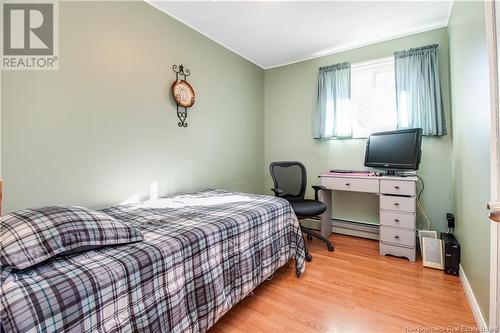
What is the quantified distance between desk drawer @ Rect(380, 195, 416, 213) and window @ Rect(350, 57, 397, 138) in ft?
3.13

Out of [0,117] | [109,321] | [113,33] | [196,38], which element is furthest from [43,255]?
[196,38]

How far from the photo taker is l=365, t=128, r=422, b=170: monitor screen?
248 cm

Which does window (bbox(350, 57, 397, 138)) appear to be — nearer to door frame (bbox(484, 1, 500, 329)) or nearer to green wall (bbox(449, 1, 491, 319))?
green wall (bbox(449, 1, 491, 319))

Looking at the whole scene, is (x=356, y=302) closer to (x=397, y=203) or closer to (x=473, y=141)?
(x=397, y=203)

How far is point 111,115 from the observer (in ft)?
6.36

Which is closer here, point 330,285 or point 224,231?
point 224,231

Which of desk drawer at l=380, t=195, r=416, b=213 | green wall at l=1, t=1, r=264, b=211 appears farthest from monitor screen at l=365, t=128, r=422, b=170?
green wall at l=1, t=1, r=264, b=211

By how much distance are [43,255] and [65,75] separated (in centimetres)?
140

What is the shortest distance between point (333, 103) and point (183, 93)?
1.99 m

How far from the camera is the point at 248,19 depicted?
8.12 feet

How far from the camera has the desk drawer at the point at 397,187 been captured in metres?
2.38

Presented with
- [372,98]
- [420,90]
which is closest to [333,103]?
[372,98]

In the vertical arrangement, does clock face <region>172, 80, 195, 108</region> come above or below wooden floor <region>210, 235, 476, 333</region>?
above

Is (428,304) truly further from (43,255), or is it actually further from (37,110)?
(37,110)
